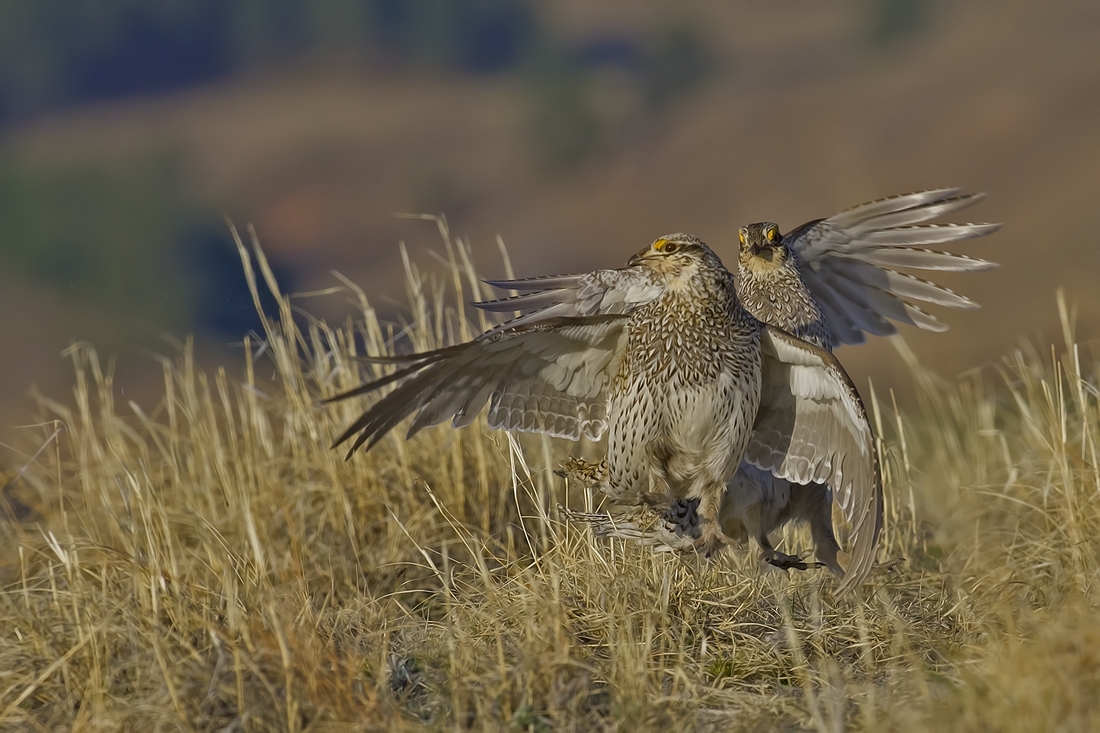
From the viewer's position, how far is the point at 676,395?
405 cm

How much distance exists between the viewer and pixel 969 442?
6312 millimetres

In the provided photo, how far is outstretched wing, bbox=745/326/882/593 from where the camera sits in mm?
3850

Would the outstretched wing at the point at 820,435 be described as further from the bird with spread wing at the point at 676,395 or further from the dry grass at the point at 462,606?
the dry grass at the point at 462,606

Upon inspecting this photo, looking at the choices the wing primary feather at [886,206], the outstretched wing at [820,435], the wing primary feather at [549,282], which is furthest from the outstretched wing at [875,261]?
the outstretched wing at [820,435]

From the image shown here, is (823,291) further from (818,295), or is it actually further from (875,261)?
(875,261)

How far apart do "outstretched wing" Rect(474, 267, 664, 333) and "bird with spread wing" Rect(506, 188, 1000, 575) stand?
2 centimetres

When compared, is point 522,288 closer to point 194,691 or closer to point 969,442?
point 194,691

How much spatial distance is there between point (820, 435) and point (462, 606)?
1400 millimetres

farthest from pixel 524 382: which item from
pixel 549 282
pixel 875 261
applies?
pixel 875 261

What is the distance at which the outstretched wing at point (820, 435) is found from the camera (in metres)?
3.85

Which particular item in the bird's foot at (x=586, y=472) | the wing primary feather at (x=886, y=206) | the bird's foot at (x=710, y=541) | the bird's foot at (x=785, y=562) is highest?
the wing primary feather at (x=886, y=206)

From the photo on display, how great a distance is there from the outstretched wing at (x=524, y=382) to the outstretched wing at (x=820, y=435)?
0.57 m

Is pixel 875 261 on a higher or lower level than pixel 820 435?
higher

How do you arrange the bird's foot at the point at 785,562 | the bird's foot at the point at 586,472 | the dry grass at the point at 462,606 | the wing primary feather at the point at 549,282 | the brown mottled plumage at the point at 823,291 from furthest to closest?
the wing primary feather at the point at 549,282
the brown mottled plumage at the point at 823,291
the bird's foot at the point at 586,472
the bird's foot at the point at 785,562
the dry grass at the point at 462,606
